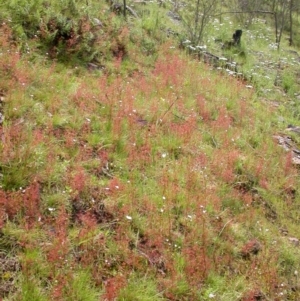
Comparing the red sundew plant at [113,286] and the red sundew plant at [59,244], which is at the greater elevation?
the red sundew plant at [59,244]

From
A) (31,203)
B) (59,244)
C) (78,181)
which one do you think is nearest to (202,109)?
(78,181)

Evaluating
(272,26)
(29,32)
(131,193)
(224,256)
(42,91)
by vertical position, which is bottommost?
(224,256)

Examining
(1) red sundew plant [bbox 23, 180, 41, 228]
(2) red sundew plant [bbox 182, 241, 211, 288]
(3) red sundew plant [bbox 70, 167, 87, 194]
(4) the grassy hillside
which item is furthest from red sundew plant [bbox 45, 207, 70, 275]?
(2) red sundew plant [bbox 182, 241, 211, 288]

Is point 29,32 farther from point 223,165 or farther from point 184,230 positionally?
point 184,230

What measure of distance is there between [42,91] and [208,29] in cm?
974

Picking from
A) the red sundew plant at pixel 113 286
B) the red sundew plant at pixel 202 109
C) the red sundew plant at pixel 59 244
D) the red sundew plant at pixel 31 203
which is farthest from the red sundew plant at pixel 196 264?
the red sundew plant at pixel 202 109

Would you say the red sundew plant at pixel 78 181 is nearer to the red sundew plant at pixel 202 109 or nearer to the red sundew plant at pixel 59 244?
the red sundew plant at pixel 59 244

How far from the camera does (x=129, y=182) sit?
5.05 metres

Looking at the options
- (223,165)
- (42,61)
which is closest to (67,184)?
(223,165)

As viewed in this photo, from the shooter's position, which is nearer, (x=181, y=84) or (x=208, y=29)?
(x=181, y=84)

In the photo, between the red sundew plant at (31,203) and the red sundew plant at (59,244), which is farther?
the red sundew plant at (31,203)

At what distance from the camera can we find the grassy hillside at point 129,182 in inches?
152

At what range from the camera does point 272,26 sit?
2325 centimetres

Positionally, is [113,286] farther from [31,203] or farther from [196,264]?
[31,203]
